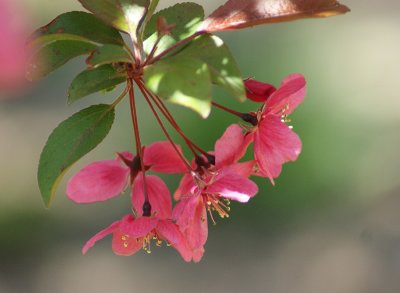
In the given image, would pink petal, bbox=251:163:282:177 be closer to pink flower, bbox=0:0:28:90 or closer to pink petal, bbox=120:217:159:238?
pink petal, bbox=120:217:159:238

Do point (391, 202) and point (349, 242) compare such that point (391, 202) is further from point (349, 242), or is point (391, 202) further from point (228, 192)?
point (228, 192)

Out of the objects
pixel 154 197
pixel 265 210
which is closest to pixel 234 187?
pixel 154 197

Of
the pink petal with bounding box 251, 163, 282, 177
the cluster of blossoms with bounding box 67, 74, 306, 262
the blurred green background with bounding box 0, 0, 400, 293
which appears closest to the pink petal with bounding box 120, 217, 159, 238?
the cluster of blossoms with bounding box 67, 74, 306, 262

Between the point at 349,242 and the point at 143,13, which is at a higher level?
the point at 143,13

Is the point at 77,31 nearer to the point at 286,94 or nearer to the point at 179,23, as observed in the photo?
the point at 179,23

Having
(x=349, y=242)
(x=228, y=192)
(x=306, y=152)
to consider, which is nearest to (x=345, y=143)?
(x=306, y=152)
